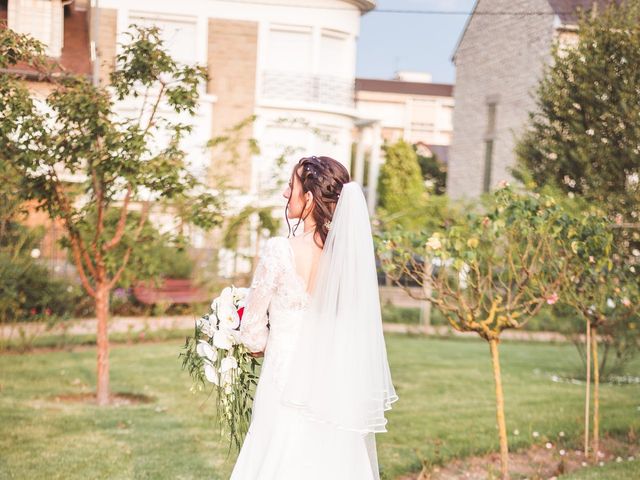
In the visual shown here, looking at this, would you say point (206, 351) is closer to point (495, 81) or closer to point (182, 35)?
point (182, 35)

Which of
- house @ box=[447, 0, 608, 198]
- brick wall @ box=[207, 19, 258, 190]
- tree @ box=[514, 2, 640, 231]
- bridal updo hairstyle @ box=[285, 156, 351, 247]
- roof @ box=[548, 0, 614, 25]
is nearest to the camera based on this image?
bridal updo hairstyle @ box=[285, 156, 351, 247]

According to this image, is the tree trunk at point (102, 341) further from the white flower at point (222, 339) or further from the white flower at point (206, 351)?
the white flower at point (222, 339)

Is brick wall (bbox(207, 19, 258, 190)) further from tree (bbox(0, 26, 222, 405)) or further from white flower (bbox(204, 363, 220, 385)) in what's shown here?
white flower (bbox(204, 363, 220, 385))

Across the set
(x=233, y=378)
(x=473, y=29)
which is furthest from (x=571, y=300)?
(x=473, y=29)

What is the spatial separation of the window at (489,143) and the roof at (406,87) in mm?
26266

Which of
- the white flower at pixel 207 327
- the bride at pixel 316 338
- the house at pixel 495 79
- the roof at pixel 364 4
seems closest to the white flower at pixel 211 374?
the white flower at pixel 207 327

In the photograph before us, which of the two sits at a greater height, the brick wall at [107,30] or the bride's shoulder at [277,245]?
the brick wall at [107,30]

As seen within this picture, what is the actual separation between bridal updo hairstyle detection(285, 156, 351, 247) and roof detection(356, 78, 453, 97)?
47.9 metres

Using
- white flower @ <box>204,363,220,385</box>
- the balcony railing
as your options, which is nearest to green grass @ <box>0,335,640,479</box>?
white flower @ <box>204,363,220,385</box>

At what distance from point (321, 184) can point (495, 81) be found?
21.9 m

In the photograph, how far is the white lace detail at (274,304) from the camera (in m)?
3.96

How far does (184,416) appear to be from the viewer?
27.8 ft

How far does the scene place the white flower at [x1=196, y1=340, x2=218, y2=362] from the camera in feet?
14.4

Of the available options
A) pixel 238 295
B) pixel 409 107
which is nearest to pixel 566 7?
pixel 238 295
